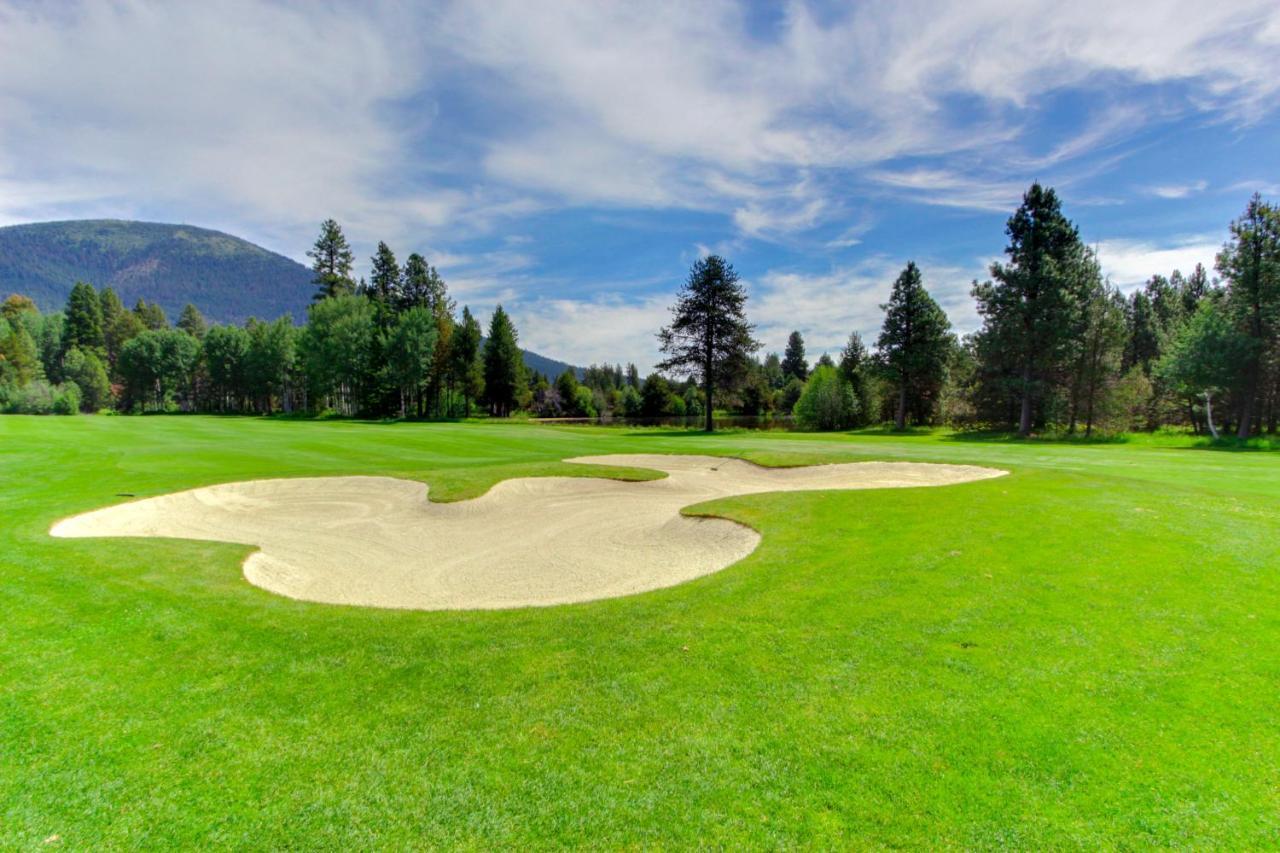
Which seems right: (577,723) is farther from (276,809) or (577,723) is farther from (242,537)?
(242,537)

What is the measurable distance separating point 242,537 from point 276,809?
32.5 feet

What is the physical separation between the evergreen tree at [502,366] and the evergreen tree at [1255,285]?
6820 centimetres

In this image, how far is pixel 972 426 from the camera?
4666cm

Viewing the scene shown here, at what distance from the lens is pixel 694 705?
14.0ft

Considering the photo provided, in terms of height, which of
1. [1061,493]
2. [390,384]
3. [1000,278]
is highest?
[1000,278]

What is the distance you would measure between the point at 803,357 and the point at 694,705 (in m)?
101

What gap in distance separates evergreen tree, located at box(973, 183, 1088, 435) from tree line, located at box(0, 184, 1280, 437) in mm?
121

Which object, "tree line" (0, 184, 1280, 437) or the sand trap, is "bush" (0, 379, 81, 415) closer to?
"tree line" (0, 184, 1280, 437)

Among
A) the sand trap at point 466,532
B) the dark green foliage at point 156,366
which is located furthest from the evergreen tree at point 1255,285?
the dark green foliage at point 156,366

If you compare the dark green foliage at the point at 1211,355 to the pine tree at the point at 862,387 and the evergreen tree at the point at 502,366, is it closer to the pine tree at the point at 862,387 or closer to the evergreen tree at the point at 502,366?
the pine tree at the point at 862,387

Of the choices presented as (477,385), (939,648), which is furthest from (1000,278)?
(477,385)

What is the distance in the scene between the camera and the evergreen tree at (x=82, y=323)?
86688 mm

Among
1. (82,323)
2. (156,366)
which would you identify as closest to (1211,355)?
(156,366)

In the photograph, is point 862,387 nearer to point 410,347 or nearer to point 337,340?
point 410,347
